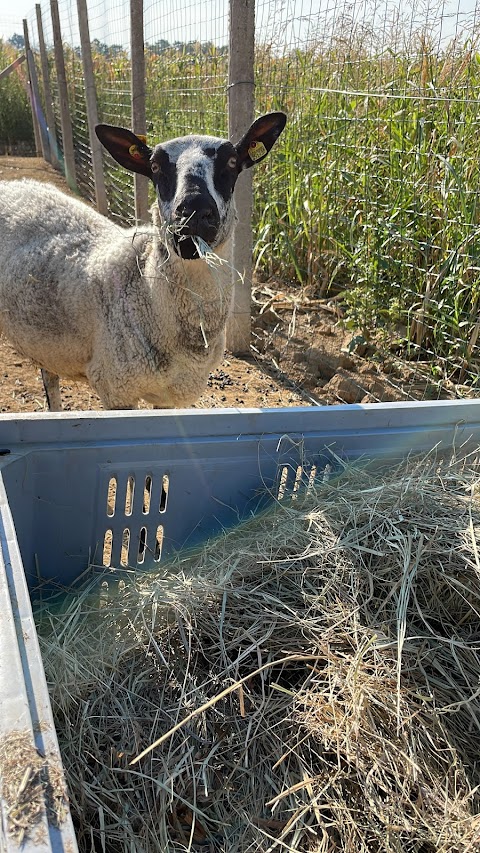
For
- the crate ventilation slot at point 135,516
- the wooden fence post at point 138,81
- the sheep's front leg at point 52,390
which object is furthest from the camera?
the wooden fence post at point 138,81

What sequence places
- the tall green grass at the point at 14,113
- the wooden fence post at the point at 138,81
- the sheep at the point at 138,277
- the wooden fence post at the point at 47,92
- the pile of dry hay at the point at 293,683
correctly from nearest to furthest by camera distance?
the pile of dry hay at the point at 293,683, the sheep at the point at 138,277, the wooden fence post at the point at 138,81, the wooden fence post at the point at 47,92, the tall green grass at the point at 14,113

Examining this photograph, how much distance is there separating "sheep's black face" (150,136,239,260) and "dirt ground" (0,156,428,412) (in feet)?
5.42

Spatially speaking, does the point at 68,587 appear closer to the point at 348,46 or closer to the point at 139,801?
the point at 139,801

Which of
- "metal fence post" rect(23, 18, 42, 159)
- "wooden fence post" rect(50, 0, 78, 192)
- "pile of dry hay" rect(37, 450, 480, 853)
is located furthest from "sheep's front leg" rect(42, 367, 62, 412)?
"metal fence post" rect(23, 18, 42, 159)

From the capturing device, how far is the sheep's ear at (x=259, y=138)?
310 centimetres

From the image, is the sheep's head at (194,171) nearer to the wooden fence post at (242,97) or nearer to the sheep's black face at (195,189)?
the sheep's black face at (195,189)

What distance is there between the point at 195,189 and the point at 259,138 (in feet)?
2.60

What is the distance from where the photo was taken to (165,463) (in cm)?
187

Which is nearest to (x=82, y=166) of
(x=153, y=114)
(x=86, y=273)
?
(x=153, y=114)

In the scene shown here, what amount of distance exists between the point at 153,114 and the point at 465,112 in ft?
17.9

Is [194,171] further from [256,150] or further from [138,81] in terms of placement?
[138,81]

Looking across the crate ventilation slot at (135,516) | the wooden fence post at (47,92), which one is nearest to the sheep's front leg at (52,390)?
the crate ventilation slot at (135,516)

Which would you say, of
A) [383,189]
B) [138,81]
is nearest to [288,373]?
[383,189]

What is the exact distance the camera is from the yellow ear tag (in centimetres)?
315
